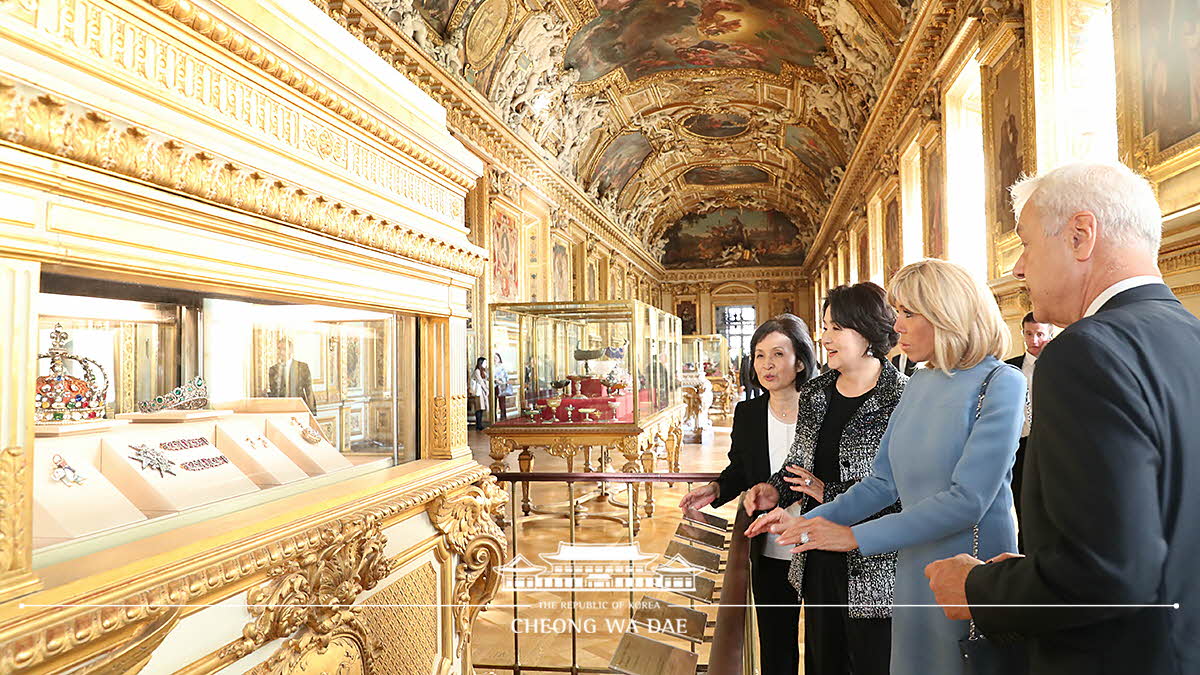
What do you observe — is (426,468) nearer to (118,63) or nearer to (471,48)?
(118,63)

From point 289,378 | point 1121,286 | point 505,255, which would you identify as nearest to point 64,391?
point 289,378

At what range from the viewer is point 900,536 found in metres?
1.76

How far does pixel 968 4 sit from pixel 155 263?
29.9 feet

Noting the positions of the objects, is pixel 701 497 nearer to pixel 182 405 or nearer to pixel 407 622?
pixel 407 622

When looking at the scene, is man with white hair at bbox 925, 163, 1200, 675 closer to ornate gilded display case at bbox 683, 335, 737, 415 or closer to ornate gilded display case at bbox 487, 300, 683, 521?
ornate gilded display case at bbox 487, 300, 683, 521

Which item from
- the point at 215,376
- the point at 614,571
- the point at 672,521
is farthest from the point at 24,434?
the point at 672,521

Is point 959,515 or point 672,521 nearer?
point 959,515

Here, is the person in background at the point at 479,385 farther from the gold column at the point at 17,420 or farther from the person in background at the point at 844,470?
the gold column at the point at 17,420

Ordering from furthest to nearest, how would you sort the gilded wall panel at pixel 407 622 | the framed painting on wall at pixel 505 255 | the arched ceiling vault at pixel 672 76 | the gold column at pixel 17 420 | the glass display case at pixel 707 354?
1. the glass display case at pixel 707 354
2. the framed painting on wall at pixel 505 255
3. the arched ceiling vault at pixel 672 76
4. the gilded wall panel at pixel 407 622
5. the gold column at pixel 17 420

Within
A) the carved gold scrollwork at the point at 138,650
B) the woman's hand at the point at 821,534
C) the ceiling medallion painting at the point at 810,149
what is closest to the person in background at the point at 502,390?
the woman's hand at the point at 821,534

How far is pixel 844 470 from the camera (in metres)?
2.38

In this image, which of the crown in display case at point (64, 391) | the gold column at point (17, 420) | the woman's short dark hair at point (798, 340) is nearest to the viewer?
the gold column at point (17, 420)

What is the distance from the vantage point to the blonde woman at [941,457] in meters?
1.71

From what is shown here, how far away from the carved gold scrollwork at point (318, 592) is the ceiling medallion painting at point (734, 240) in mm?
36110
